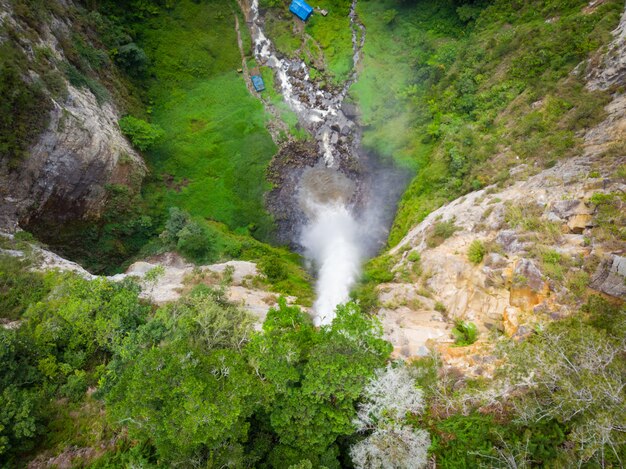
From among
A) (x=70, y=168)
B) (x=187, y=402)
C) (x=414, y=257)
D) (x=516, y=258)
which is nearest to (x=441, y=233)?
(x=414, y=257)

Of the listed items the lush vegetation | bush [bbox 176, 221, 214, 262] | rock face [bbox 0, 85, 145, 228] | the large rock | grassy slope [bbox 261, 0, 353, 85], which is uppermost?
grassy slope [bbox 261, 0, 353, 85]

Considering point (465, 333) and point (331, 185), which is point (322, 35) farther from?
point (465, 333)

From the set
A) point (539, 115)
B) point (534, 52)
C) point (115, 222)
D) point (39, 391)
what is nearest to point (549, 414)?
point (39, 391)

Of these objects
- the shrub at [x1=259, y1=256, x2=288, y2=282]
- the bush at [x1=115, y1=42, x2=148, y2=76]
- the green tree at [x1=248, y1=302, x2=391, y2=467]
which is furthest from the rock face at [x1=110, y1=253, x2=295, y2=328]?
the bush at [x1=115, y1=42, x2=148, y2=76]

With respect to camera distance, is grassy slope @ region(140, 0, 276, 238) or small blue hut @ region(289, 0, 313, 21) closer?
grassy slope @ region(140, 0, 276, 238)

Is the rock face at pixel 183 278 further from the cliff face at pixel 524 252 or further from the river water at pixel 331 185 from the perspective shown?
the cliff face at pixel 524 252

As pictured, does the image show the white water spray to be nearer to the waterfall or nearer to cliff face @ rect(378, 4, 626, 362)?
the waterfall
